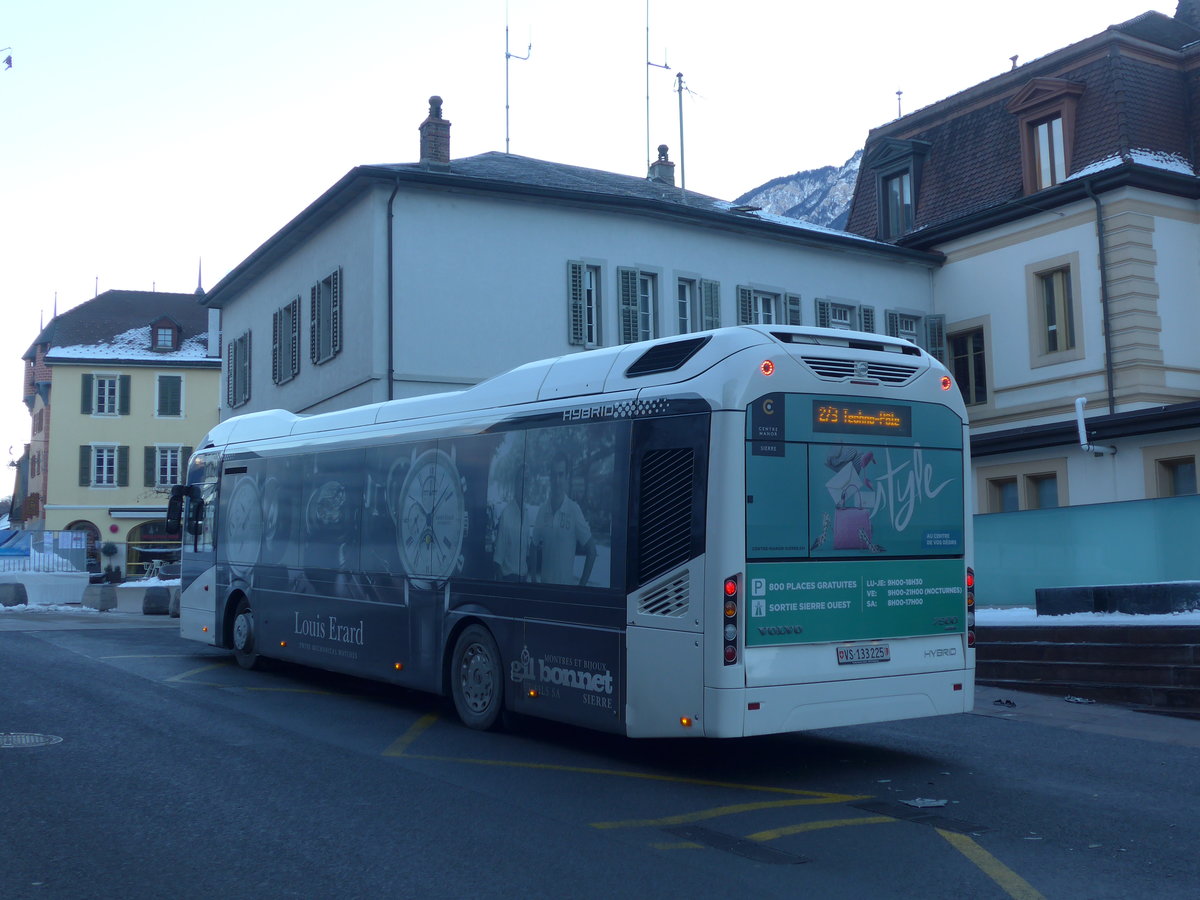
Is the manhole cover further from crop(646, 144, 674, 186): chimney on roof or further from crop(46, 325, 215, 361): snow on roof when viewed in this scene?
crop(46, 325, 215, 361): snow on roof

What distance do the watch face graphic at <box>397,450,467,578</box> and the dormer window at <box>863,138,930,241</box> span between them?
2329 cm

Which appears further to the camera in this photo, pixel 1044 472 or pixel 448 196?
pixel 1044 472

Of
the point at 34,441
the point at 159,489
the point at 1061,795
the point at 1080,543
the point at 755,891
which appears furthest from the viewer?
the point at 34,441

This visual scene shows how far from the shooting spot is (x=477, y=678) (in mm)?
10797

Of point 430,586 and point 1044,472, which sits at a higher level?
point 1044,472

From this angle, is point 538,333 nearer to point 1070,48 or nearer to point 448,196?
point 448,196

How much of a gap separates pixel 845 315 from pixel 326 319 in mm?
12446

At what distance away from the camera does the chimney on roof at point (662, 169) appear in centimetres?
3575

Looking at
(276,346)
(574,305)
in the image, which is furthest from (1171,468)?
(276,346)

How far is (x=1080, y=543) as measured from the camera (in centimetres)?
1609

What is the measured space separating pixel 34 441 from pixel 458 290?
55853 mm

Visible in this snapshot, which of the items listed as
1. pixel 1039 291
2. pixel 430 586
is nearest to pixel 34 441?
pixel 1039 291

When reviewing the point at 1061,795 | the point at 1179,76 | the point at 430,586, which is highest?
the point at 1179,76

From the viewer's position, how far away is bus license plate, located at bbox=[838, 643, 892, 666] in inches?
343
